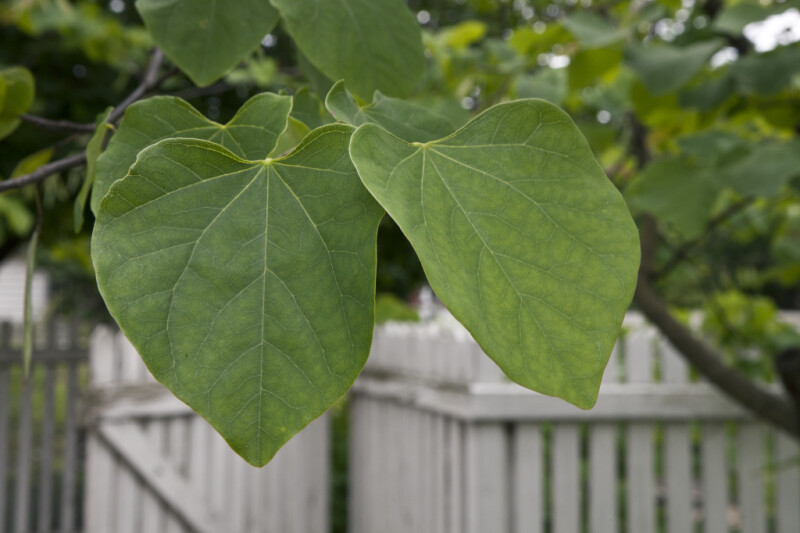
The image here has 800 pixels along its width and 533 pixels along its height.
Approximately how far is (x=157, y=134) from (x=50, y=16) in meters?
2.75

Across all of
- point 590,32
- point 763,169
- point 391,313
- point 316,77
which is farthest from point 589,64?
point 391,313

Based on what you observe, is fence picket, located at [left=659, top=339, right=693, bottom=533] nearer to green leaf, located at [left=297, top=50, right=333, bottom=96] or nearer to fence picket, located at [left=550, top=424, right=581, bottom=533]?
fence picket, located at [left=550, top=424, right=581, bottom=533]

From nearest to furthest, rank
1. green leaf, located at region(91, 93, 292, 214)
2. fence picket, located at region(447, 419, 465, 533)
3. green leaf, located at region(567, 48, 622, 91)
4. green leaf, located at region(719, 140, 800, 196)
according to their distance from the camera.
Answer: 1. green leaf, located at region(91, 93, 292, 214)
2. green leaf, located at region(719, 140, 800, 196)
3. green leaf, located at region(567, 48, 622, 91)
4. fence picket, located at region(447, 419, 465, 533)

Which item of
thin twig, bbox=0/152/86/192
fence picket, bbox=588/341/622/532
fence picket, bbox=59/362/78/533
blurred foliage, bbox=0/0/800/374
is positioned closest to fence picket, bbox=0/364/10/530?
fence picket, bbox=59/362/78/533

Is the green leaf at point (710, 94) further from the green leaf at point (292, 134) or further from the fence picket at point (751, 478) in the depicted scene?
the fence picket at point (751, 478)

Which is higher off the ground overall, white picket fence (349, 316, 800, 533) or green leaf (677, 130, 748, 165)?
green leaf (677, 130, 748, 165)

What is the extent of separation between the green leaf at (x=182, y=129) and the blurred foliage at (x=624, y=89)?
0.19 feet

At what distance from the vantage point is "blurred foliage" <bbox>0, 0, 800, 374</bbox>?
1097 millimetres

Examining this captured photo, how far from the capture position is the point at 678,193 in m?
1.26

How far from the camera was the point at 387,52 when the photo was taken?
540mm

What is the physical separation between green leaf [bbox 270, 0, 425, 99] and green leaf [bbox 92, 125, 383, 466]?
164 millimetres

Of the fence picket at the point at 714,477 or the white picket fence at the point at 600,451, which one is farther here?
the fence picket at the point at 714,477

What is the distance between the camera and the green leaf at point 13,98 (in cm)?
58

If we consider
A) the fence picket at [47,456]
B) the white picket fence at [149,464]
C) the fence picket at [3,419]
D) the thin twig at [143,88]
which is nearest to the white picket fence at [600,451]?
the white picket fence at [149,464]
